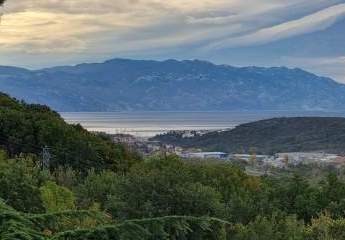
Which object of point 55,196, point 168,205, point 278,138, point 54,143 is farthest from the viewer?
point 278,138

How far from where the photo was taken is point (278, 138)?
180 meters

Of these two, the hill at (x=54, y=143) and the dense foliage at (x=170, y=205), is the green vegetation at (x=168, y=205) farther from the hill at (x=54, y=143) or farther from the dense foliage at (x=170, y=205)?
the hill at (x=54, y=143)

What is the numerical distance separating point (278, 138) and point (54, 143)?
135446 mm

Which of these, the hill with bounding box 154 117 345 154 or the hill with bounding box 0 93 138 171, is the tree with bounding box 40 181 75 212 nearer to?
the hill with bounding box 0 93 138 171

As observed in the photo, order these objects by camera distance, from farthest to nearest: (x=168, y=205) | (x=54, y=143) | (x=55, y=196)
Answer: (x=54, y=143), (x=55, y=196), (x=168, y=205)

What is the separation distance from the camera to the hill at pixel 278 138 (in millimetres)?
164413

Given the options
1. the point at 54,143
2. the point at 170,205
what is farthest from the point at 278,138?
the point at 170,205

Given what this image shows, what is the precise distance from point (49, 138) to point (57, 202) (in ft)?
85.6

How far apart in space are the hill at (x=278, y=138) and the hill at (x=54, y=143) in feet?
361

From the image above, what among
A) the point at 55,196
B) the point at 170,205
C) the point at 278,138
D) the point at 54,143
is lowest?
the point at 278,138

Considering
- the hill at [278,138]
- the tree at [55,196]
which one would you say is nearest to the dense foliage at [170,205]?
the tree at [55,196]

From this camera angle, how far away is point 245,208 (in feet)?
94.5

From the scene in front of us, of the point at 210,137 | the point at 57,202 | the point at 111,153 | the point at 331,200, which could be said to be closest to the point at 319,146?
the point at 210,137

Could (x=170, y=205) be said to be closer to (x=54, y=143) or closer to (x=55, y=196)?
(x=55, y=196)
